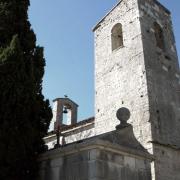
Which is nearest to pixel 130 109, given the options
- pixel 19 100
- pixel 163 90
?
pixel 163 90

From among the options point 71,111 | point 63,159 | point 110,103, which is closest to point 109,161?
point 63,159

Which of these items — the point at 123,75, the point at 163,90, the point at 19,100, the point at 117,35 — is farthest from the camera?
the point at 117,35

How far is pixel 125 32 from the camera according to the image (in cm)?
1408

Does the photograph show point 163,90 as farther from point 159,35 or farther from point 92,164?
point 92,164

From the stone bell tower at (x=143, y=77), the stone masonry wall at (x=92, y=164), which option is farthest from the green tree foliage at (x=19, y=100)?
the stone bell tower at (x=143, y=77)

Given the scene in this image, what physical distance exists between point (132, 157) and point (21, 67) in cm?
337

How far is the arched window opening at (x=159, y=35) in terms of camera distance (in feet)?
47.5

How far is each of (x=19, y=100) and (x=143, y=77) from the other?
5.80 metres

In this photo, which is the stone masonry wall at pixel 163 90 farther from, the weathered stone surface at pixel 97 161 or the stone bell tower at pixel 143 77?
the weathered stone surface at pixel 97 161

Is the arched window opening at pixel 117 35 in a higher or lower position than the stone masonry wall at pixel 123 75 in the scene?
higher

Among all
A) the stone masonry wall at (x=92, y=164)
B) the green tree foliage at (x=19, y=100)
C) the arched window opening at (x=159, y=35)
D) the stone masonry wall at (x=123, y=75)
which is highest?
the arched window opening at (x=159, y=35)

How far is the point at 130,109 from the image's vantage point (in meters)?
12.3

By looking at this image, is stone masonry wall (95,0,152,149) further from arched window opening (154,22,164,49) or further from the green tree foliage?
the green tree foliage

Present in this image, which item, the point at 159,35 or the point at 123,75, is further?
the point at 159,35
